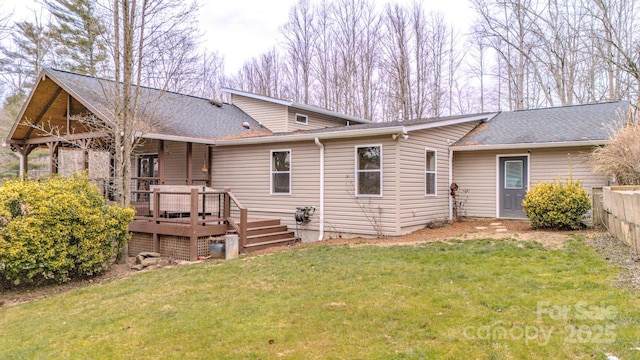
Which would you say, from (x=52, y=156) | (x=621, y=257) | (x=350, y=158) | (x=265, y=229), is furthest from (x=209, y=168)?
(x=621, y=257)

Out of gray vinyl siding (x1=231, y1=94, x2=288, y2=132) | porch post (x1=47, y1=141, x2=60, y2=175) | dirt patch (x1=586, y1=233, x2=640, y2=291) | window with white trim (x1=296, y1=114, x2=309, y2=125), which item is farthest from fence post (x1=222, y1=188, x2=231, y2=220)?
dirt patch (x1=586, y1=233, x2=640, y2=291)

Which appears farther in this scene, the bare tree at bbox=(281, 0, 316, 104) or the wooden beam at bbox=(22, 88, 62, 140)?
the bare tree at bbox=(281, 0, 316, 104)

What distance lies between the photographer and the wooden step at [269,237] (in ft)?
31.0

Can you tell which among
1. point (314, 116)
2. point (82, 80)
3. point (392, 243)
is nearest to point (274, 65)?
point (314, 116)

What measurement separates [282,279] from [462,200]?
7.72 meters

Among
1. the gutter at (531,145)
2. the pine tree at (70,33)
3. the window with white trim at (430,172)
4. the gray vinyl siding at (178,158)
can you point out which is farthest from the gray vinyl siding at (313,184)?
the pine tree at (70,33)

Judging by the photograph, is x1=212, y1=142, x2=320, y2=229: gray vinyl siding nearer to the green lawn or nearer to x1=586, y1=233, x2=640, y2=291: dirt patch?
the green lawn

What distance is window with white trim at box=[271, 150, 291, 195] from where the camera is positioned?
10906mm

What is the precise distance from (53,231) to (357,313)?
5.59 metres

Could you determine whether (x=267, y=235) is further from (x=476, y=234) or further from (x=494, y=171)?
(x=494, y=171)

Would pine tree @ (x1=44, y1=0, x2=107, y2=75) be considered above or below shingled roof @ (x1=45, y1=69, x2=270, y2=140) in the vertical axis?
above

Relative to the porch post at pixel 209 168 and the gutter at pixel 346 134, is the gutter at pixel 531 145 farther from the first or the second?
the porch post at pixel 209 168

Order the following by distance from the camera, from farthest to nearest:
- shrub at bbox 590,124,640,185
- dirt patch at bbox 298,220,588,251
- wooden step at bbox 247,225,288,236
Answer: wooden step at bbox 247,225,288,236
shrub at bbox 590,124,640,185
dirt patch at bbox 298,220,588,251

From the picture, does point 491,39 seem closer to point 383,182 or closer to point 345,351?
point 383,182
